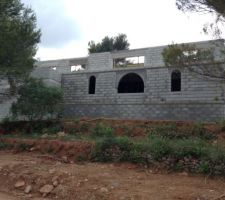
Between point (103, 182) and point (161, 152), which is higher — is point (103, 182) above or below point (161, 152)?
below

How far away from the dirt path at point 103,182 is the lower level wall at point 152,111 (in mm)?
9283

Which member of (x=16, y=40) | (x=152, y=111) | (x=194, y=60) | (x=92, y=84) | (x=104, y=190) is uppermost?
(x=16, y=40)

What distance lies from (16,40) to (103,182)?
9.81 m

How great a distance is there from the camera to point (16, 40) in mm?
16438

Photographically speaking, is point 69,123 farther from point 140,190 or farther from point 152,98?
point 140,190

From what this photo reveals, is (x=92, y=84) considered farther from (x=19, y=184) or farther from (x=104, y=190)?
(x=104, y=190)

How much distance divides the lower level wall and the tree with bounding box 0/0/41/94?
17.5ft

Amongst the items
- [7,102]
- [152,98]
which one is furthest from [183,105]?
[7,102]

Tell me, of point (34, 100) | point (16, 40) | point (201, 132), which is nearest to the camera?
point (201, 132)

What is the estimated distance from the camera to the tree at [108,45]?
144 ft

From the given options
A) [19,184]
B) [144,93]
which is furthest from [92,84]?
[19,184]

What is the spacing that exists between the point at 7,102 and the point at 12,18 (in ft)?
23.7

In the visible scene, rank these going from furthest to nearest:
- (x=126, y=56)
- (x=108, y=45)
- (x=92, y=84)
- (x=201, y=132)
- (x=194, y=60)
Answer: (x=108, y=45)
(x=126, y=56)
(x=92, y=84)
(x=201, y=132)
(x=194, y=60)

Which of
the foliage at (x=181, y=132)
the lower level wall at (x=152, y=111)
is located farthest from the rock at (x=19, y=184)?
the lower level wall at (x=152, y=111)
